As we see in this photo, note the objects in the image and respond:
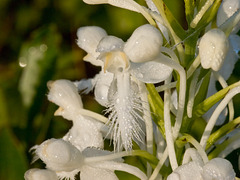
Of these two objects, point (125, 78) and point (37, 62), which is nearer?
point (125, 78)

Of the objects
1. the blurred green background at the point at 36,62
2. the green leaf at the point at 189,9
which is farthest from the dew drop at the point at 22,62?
the green leaf at the point at 189,9

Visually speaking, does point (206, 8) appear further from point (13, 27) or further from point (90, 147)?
point (13, 27)

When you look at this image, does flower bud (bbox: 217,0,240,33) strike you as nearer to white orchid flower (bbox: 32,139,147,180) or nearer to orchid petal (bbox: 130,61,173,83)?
orchid petal (bbox: 130,61,173,83)

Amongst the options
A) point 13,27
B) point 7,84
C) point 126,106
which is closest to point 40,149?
point 126,106

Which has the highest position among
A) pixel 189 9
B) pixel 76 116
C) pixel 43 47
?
pixel 189 9

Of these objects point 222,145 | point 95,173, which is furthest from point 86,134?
point 222,145

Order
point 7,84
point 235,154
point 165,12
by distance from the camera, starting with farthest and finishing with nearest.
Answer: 1. point 7,84
2. point 235,154
3. point 165,12

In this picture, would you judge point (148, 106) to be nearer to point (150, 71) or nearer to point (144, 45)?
point (150, 71)
